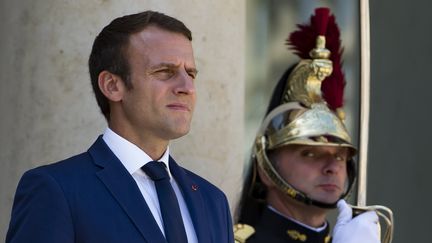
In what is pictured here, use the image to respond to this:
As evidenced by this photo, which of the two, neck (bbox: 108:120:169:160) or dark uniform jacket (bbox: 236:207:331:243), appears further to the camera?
dark uniform jacket (bbox: 236:207:331:243)

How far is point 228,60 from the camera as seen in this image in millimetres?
3824

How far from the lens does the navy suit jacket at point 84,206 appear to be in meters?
2.51

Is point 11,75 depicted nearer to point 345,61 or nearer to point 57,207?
point 57,207

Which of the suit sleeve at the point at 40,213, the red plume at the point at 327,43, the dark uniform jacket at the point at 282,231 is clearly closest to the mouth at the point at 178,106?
the suit sleeve at the point at 40,213

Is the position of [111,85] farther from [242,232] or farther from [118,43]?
[242,232]

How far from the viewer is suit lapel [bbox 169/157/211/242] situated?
271 cm

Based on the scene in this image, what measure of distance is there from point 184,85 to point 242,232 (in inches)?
60.8

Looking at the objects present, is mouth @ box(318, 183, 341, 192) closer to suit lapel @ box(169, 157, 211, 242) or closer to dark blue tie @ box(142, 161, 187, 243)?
suit lapel @ box(169, 157, 211, 242)

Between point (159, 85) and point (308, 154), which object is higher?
point (159, 85)

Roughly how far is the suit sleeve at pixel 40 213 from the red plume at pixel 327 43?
2200mm

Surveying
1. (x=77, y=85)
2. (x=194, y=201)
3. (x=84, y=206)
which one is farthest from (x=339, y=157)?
(x=84, y=206)

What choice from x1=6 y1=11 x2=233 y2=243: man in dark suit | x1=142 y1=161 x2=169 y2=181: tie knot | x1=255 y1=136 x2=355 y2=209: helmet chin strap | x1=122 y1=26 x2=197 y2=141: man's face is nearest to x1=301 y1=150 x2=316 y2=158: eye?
x1=255 y1=136 x2=355 y2=209: helmet chin strap

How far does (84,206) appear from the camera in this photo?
2561 mm

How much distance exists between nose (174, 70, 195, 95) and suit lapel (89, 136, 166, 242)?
0.64 ft
